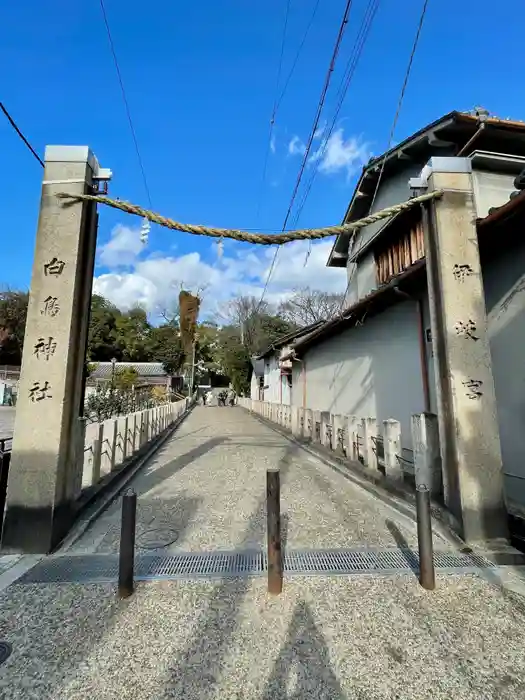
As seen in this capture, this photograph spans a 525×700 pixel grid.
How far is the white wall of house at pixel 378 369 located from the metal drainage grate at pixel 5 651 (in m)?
6.56

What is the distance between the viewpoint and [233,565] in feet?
10.9

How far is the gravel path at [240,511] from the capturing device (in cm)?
391

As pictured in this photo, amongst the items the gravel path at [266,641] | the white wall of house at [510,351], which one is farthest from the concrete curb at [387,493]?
the white wall of house at [510,351]

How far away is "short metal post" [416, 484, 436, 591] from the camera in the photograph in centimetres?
290

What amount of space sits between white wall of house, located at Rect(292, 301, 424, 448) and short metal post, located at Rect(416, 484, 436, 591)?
4281 millimetres

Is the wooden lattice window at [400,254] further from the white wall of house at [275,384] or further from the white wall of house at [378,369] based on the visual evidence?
the white wall of house at [275,384]

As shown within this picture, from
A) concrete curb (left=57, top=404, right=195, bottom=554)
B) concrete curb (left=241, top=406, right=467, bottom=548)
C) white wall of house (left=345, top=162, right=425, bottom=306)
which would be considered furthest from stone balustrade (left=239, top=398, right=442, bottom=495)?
white wall of house (left=345, top=162, right=425, bottom=306)

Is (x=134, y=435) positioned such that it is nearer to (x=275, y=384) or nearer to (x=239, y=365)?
(x=275, y=384)

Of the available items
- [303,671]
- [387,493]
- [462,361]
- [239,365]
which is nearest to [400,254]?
[462,361]

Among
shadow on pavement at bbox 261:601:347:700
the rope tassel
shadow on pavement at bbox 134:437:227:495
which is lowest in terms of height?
shadow on pavement at bbox 261:601:347:700

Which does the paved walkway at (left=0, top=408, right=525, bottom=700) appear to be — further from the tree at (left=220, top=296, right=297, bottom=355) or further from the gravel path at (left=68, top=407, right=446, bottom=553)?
the tree at (left=220, top=296, right=297, bottom=355)

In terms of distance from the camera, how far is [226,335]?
47375 millimetres

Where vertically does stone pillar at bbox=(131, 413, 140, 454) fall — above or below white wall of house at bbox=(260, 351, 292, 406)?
below

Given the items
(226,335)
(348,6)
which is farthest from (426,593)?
(226,335)
